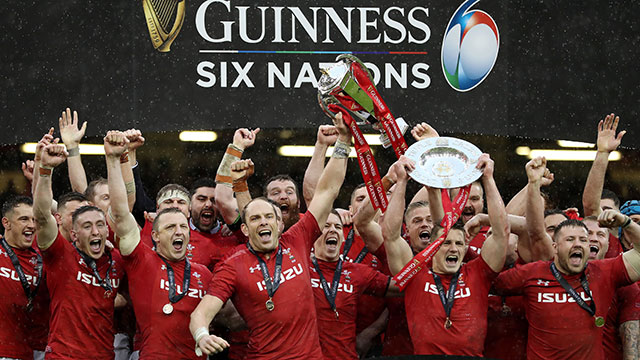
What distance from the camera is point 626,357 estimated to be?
5.66 metres

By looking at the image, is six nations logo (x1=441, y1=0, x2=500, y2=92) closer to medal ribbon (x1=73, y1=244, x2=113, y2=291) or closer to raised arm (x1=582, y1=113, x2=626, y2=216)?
raised arm (x1=582, y1=113, x2=626, y2=216)

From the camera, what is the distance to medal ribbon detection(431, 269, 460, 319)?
17.7ft

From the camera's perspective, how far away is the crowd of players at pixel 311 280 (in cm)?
527

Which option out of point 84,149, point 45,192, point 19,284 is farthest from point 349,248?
point 84,149

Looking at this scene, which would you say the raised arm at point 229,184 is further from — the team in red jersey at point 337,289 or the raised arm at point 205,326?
the raised arm at point 205,326

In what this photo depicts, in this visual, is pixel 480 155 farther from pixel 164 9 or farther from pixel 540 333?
pixel 164 9

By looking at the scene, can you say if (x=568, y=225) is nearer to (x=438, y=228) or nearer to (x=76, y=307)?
(x=438, y=228)

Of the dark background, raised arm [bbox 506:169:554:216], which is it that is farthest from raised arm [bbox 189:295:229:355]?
the dark background

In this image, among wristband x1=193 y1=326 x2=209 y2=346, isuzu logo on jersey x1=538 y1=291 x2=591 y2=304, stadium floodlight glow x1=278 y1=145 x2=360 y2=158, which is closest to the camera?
wristband x1=193 y1=326 x2=209 y2=346

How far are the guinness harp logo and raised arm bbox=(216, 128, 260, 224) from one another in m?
1.47

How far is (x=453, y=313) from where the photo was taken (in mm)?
5406

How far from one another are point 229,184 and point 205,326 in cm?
129

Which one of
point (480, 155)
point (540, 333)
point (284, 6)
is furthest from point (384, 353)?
point (284, 6)

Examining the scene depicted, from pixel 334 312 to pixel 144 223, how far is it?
1590 millimetres
